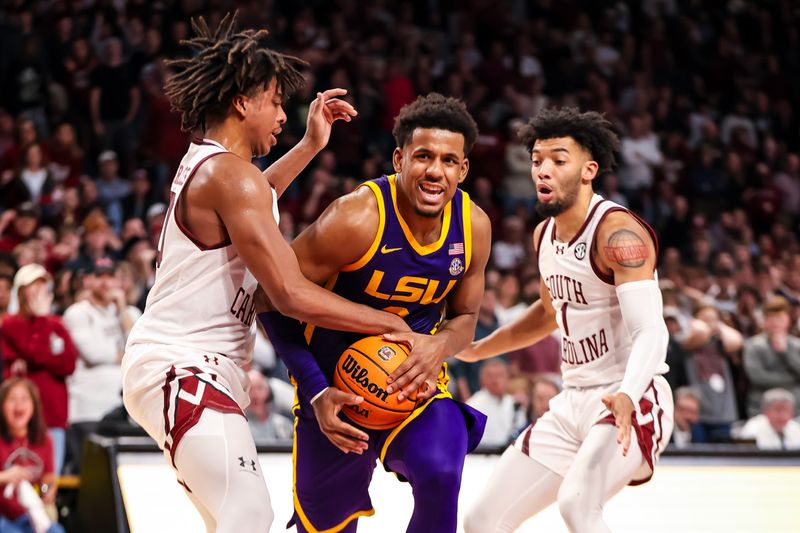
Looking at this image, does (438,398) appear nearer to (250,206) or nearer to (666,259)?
(250,206)

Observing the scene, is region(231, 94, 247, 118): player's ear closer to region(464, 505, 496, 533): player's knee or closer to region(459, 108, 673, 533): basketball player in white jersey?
region(459, 108, 673, 533): basketball player in white jersey

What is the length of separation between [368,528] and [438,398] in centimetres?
173

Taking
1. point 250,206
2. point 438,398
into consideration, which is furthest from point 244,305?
point 438,398

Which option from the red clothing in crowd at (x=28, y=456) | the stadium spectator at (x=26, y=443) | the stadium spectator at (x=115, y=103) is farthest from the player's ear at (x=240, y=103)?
the stadium spectator at (x=115, y=103)

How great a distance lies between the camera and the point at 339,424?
4.01 metres

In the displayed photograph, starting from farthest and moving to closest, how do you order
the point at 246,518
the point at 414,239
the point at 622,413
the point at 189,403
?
the point at 414,239 < the point at 622,413 < the point at 189,403 < the point at 246,518

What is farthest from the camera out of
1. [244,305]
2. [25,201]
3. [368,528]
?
[25,201]

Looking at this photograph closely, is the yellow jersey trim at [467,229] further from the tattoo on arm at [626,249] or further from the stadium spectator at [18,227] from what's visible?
the stadium spectator at [18,227]

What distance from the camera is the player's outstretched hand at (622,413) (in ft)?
12.9

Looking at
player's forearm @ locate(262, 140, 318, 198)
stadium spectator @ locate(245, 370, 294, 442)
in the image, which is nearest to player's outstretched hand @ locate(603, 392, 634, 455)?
player's forearm @ locate(262, 140, 318, 198)

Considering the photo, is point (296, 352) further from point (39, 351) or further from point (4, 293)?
point (4, 293)

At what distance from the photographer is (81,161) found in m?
10.8

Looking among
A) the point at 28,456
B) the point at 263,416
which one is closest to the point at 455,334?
the point at 28,456

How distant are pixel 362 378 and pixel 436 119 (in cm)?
100
